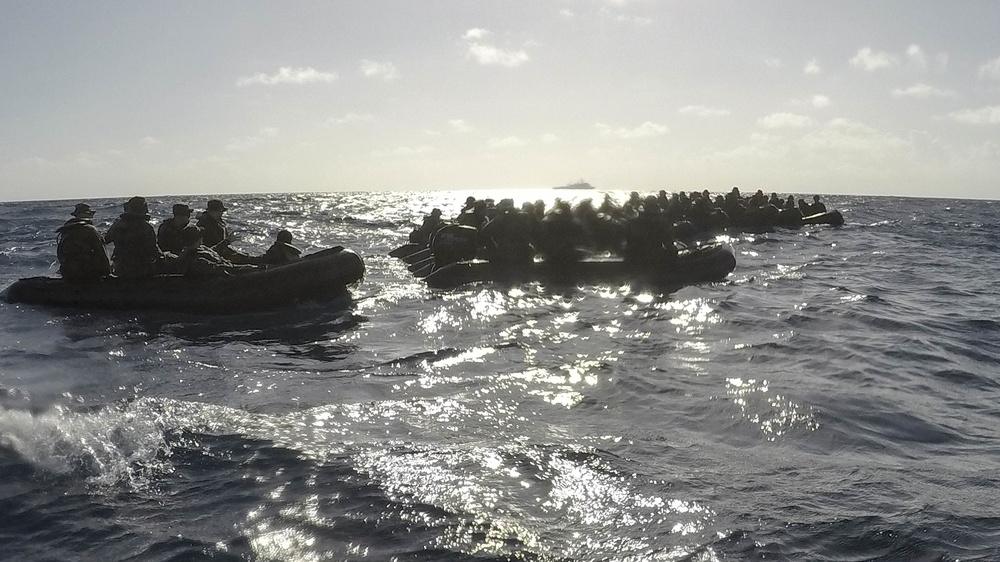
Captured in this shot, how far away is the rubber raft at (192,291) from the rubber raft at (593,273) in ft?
14.0

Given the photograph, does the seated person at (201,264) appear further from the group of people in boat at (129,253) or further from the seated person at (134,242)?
the seated person at (134,242)

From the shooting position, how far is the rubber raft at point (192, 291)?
49.1 ft

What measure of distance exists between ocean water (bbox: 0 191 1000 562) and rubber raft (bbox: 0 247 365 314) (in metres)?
0.38

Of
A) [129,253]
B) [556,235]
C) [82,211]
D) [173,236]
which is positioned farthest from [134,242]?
[556,235]

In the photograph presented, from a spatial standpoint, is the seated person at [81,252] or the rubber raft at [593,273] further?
the rubber raft at [593,273]

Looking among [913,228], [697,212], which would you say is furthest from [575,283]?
[913,228]

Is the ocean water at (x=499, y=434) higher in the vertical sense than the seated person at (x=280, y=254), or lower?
lower

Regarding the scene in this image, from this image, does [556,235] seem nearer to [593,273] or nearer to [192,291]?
[593,273]

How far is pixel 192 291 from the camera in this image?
15016mm

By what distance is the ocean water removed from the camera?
5695mm

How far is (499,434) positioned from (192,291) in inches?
378

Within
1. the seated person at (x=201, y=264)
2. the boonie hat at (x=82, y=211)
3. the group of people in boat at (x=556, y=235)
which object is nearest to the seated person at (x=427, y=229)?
the group of people in boat at (x=556, y=235)

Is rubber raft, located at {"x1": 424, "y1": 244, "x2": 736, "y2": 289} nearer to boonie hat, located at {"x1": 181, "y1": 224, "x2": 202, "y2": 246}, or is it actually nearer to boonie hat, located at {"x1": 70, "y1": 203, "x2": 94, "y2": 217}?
boonie hat, located at {"x1": 181, "y1": 224, "x2": 202, "y2": 246}

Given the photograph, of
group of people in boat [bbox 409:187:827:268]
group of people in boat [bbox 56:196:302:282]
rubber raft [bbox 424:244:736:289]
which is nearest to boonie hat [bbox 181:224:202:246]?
group of people in boat [bbox 56:196:302:282]
